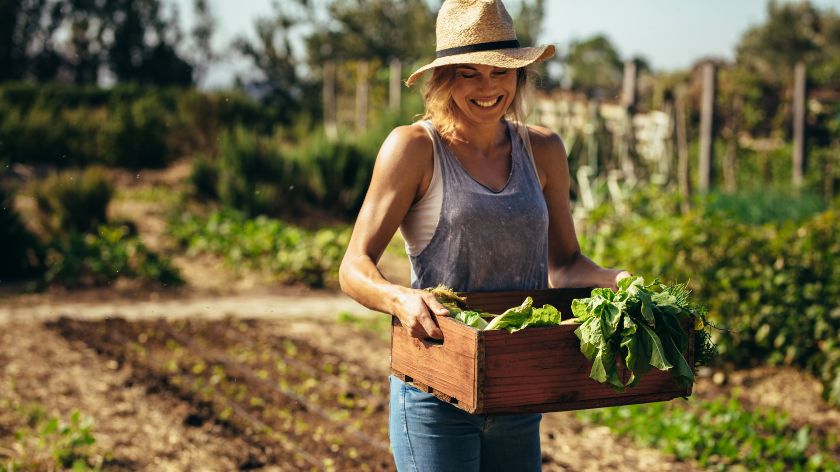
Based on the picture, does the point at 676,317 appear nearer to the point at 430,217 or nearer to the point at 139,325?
the point at 430,217

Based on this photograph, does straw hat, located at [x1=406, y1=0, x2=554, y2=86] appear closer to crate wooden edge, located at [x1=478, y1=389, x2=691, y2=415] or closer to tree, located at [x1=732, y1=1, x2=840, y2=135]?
crate wooden edge, located at [x1=478, y1=389, x2=691, y2=415]

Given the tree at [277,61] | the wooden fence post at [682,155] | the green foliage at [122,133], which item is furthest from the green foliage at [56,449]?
the tree at [277,61]

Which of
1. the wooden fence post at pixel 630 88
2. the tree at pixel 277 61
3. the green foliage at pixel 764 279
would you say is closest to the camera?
the green foliage at pixel 764 279

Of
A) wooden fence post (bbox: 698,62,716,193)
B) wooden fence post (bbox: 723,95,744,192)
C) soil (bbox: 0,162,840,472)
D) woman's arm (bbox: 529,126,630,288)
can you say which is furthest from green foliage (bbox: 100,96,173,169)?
woman's arm (bbox: 529,126,630,288)

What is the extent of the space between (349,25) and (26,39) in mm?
10522

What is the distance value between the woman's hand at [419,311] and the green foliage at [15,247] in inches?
317

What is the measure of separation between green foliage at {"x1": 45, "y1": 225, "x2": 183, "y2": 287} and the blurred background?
0.02 metres

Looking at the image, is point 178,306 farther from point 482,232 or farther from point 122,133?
point 122,133

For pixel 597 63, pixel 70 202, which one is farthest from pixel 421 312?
pixel 597 63

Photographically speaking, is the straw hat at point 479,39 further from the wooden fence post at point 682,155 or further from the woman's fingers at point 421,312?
the wooden fence post at point 682,155

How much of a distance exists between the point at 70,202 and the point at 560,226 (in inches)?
352

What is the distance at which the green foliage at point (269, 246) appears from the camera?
31.7ft

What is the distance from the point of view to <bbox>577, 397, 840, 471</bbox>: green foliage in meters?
4.80

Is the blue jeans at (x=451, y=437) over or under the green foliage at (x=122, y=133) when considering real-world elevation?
over
